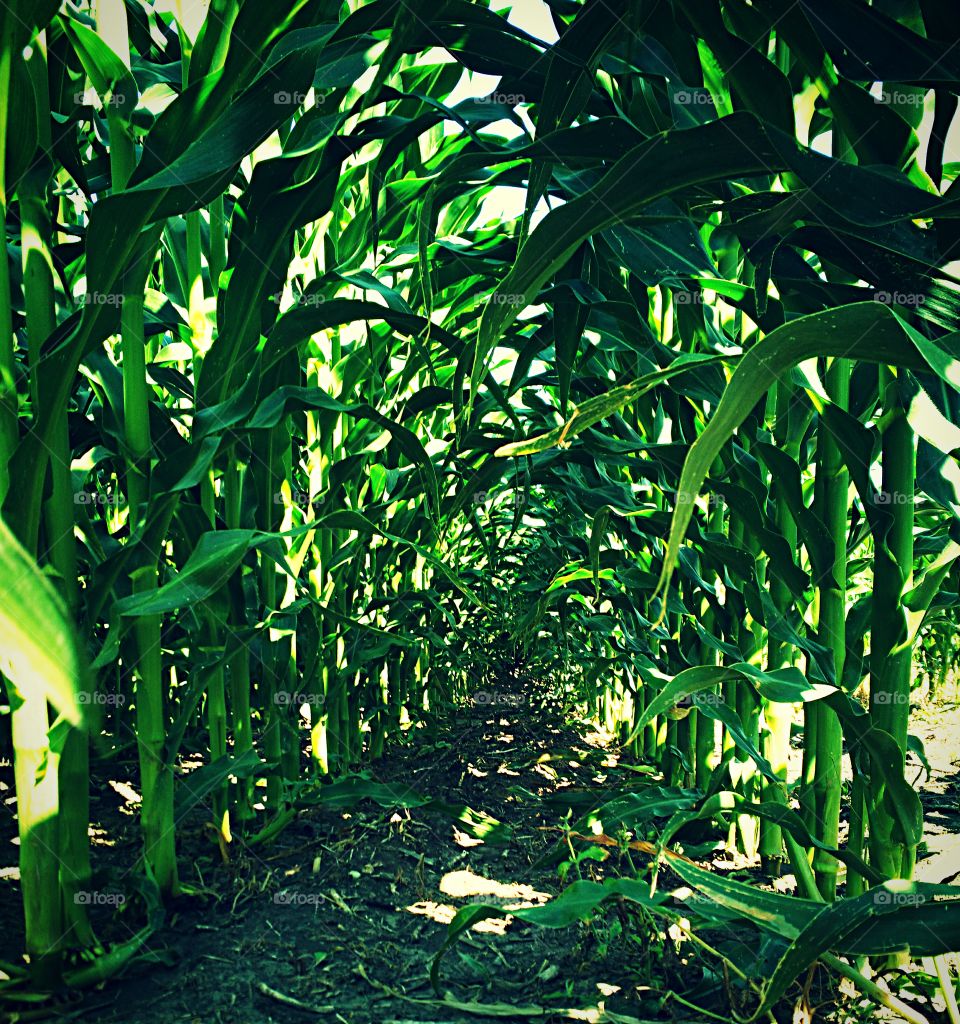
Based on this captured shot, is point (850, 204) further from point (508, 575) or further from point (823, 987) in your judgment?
point (508, 575)

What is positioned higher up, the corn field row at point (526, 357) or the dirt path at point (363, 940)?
the corn field row at point (526, 357)

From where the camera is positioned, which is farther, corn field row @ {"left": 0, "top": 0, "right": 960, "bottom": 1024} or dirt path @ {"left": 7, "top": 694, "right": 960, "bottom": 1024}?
dirt path @ {"left": 7, "top": 694, "right": 960, "bottom": 1024}

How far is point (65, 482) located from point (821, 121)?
125cm

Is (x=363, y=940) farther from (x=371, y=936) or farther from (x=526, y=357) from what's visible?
(x=526, y=357)

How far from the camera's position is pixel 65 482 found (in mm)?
1113

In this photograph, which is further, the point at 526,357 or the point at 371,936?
the point at 371,936

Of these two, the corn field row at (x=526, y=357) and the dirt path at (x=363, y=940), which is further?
the dirt path at (x=363, y=940)

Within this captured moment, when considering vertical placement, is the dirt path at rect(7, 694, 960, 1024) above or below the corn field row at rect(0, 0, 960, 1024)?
below

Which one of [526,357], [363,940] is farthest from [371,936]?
[526,357]

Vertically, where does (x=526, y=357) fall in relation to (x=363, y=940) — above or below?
above

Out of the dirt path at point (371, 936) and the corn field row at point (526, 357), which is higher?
the corn field row at point (526, 357)

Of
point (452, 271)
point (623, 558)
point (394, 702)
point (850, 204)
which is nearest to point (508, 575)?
point (394, 702)

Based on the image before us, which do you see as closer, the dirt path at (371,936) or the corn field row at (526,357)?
A: the corn field row at (526,357)

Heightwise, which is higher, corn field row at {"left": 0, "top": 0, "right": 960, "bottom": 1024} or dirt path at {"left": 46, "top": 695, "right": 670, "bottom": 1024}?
corn field row at {"left": 0, "top": 0, "right": 960, "bottom": 1024}
